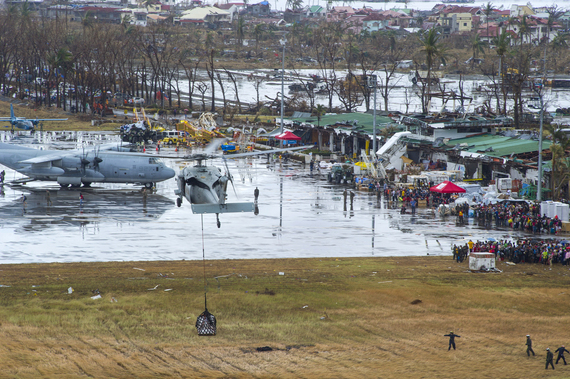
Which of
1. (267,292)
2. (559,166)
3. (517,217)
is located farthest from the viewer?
(559,166)

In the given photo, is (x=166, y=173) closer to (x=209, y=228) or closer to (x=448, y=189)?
(x=209, y=228)

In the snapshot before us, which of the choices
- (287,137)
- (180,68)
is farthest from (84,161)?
(180,68)

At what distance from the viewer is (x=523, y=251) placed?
36875 millimetres

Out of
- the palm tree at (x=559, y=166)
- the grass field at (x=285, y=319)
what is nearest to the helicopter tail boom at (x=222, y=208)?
the grass field at (x=285, y=319)

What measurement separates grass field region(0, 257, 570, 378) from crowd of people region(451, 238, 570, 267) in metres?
0.77

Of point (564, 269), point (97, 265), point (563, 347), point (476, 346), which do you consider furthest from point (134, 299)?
point (564, 269)

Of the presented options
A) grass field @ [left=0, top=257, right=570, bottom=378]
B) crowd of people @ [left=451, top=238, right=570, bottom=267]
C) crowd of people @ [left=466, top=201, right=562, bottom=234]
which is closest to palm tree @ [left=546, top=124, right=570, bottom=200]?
crowd of people @ [left=466, top=201, right=562, bottom=234]

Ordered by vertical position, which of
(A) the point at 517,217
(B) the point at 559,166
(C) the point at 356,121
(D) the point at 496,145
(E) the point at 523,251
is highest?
(C) the point at 356,121

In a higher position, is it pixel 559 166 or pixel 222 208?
pixel 559 166

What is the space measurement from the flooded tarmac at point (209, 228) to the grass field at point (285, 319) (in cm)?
270

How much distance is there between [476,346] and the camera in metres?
25.8

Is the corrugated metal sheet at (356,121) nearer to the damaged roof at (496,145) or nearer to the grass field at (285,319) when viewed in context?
the damaged roof at (496,145)

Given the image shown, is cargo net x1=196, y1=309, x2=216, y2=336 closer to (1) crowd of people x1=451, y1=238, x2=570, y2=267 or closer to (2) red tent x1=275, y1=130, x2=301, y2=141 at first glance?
(1) crowd of people x1=451, y1=238, x2=570, y2=267

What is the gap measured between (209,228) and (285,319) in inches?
688
